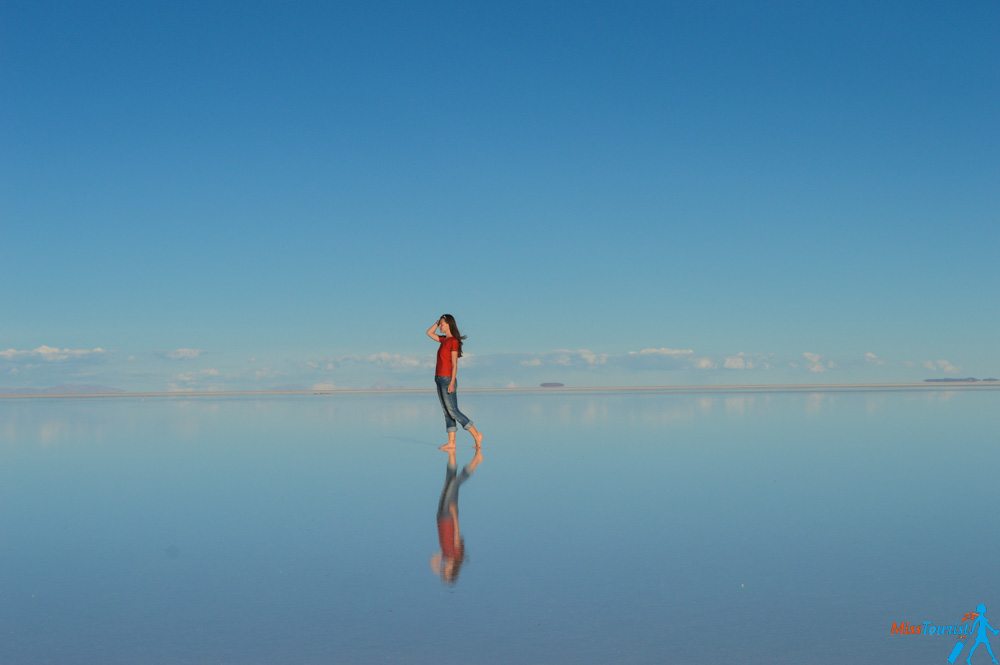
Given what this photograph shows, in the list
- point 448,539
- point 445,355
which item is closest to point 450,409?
point 445,355

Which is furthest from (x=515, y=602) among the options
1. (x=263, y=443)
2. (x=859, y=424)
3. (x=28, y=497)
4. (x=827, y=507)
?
(x=859, y=424)

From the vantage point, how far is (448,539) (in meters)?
6.79

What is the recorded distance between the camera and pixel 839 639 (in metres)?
4.26

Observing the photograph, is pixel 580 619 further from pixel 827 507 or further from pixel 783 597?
pixel 827 507

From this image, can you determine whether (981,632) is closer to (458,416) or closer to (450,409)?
(458,416)

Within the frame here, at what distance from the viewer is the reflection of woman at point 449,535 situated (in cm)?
576

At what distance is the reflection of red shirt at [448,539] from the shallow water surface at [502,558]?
7cm

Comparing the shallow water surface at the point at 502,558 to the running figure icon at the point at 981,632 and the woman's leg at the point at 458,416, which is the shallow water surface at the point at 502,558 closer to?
the running figure icon at the point at 981,632

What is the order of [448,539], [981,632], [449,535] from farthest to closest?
[449,535], [448,539], [981,632]

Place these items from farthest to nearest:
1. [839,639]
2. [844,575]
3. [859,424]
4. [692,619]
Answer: [859,424] < [844,575] < [692,619] < [839,639]

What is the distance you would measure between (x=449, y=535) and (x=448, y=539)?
0.53ft

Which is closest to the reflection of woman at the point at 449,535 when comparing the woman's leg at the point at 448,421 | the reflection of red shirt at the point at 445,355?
the woman's leg at the point at 448,421

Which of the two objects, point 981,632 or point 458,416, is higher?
point 458,416

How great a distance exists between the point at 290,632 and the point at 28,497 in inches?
253
